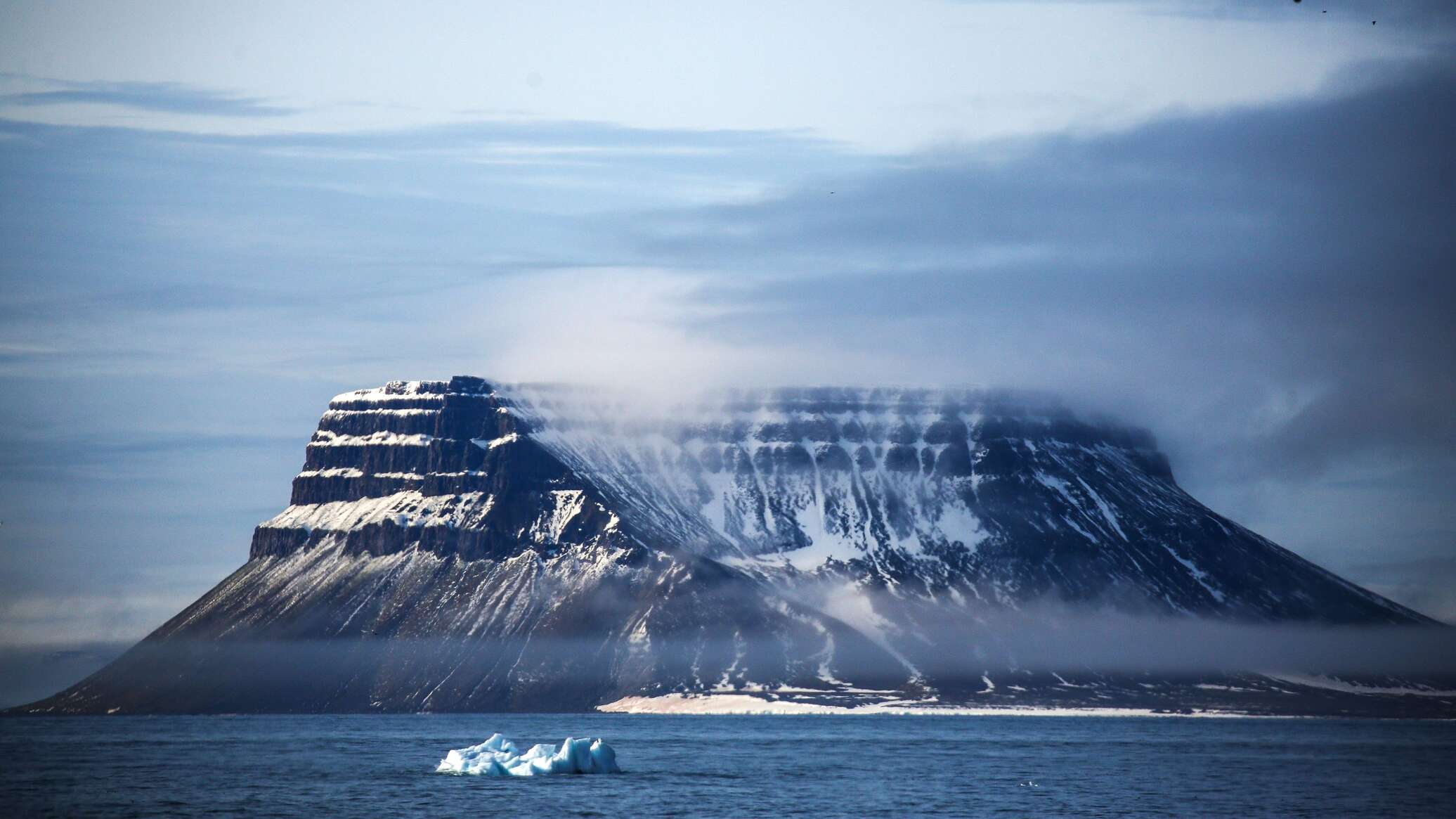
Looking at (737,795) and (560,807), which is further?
(737,795)

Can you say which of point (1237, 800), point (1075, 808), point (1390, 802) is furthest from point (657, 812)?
point (1390, 802)

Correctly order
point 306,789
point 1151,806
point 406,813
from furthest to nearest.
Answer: point 306,789 → point 1151,806 → point 406,813

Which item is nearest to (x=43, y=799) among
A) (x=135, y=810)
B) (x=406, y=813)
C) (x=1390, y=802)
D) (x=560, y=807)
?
(x=135, y=810)

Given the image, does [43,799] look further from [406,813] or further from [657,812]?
[657,812]

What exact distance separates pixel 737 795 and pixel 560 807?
75.3 feet

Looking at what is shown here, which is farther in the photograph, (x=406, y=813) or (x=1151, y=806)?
(x=1151, y=806)

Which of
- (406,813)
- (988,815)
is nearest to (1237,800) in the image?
(988,815)

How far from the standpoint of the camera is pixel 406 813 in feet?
567

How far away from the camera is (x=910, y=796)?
644 feet

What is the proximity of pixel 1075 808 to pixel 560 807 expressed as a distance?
50.0 meters

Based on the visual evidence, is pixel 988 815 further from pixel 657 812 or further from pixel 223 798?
pixel 223 798

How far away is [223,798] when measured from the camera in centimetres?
18875

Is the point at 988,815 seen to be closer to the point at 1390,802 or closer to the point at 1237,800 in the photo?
the point at 1237,800

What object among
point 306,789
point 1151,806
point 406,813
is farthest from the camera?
point 306,789
